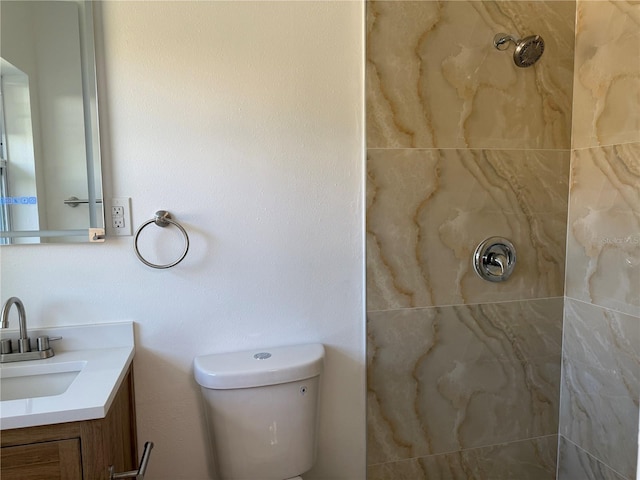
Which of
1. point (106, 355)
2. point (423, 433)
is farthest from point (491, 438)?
point (106, 355)

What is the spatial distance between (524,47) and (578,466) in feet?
4.99

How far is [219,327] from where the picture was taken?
1.42 m

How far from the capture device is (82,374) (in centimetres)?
115

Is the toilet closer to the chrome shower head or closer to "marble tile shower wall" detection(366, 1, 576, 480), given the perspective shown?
"marble tile shower wall" detection(366, 1, 576, 480)

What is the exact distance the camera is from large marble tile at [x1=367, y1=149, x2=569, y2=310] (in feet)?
4.93

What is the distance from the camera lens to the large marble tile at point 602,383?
147 centimetres

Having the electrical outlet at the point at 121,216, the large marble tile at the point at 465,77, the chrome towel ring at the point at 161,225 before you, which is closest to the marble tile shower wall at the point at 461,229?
the large marble tile at the point at 465,77

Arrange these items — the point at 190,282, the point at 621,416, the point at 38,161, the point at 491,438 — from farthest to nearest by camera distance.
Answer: the point at 491,438, the point at 621,416, the point at 190,282, the point at 38,161

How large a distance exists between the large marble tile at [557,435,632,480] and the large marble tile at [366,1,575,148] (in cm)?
114

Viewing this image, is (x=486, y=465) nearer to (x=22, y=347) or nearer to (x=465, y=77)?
(x=465, y=77)

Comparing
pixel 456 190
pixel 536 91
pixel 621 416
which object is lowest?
pixel 621 416

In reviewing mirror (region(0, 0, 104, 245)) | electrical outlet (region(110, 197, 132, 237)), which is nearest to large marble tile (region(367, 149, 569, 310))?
electrical outlet (region(110, 197, 132, 237))

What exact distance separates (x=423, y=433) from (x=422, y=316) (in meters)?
0.43

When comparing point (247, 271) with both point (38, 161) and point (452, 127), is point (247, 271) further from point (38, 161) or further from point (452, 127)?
point (452, 127)
